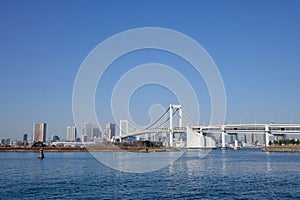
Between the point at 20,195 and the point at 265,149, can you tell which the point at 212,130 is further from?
the point at 20,195

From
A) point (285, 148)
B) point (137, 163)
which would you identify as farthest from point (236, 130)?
point (137, 163)

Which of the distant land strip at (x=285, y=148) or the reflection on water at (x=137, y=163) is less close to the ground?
the distant land strip at (x=285, y=148)

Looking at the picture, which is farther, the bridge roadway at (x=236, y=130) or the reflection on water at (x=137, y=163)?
the bridge roadway at (x=236, y=130)

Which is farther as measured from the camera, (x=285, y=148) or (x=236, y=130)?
(x=236, y=130)

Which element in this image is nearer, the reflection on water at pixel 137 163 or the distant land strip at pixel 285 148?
the reflection on water at pixel 137 163

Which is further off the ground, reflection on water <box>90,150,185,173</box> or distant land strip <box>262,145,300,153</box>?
distant land strip <box>262,145,300,153</box>

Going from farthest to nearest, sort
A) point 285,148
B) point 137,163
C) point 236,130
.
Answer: point 236,130 → point 285,148 → point 137,163

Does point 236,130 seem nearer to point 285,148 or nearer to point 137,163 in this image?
point 285,148

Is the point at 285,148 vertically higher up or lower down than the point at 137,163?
higher up

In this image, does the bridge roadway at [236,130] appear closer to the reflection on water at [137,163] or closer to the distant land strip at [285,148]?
the distant land strip at [285,148]

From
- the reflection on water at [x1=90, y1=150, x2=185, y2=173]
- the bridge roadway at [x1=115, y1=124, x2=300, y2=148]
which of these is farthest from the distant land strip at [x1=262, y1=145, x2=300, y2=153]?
the reflection on water at [x1=90, y1=150, x2=185, y2=173]

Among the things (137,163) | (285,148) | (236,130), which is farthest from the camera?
(236,130)

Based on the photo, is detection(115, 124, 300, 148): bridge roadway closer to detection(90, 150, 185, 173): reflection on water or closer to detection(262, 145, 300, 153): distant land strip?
detection(262, 145, 300, 153): distant land strip

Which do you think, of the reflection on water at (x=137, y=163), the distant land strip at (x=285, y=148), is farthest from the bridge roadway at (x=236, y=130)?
the reflection on water at (x=137, y=163)
